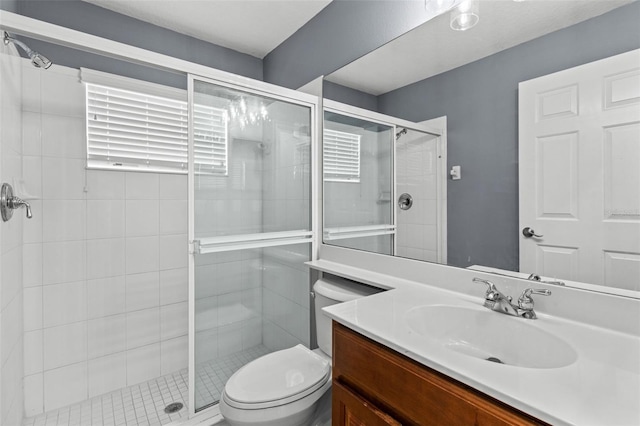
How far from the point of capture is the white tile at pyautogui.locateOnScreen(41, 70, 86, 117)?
182 centimetres

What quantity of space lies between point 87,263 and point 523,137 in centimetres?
243

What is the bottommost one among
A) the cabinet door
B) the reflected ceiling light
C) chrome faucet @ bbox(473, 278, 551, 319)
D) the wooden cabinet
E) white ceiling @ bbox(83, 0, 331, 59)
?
the cabinet door

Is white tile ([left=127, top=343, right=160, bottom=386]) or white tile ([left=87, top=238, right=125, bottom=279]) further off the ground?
white tile ([left=87, top=238, right=125, bottom=279])

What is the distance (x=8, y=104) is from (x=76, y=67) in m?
0.58

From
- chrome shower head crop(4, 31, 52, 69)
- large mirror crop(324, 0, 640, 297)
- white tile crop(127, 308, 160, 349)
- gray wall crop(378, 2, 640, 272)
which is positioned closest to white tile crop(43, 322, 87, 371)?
white tile crop(127, 308, 160, 349)

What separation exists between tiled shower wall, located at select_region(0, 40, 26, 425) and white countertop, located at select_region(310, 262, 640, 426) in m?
1.51

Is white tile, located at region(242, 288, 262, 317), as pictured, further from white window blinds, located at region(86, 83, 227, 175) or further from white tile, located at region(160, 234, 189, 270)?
white window blinds, located at region(86, 83, 227, 175)

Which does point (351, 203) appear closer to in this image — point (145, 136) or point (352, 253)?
point (352, 253)

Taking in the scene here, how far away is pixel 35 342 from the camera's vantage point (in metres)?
1.81

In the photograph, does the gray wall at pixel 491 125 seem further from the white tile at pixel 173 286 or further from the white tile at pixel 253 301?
the white tile at pixel 173 286

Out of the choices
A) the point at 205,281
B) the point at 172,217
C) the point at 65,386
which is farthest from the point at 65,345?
the point at 205,281

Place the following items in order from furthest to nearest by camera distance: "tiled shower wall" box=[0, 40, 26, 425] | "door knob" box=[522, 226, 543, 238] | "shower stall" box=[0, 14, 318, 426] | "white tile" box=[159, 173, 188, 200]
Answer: "white tile" box=[159, 173, 188, 200] → "shower stall" box=[0, 14, 318, 426] → "tiled shower wall" box=[0, 40, 26, 425] → "door knob" box=[522, 226, 543, 238]

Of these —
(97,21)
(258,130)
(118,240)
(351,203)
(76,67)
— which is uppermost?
(97,21)

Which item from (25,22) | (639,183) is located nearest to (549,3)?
(639,183)
